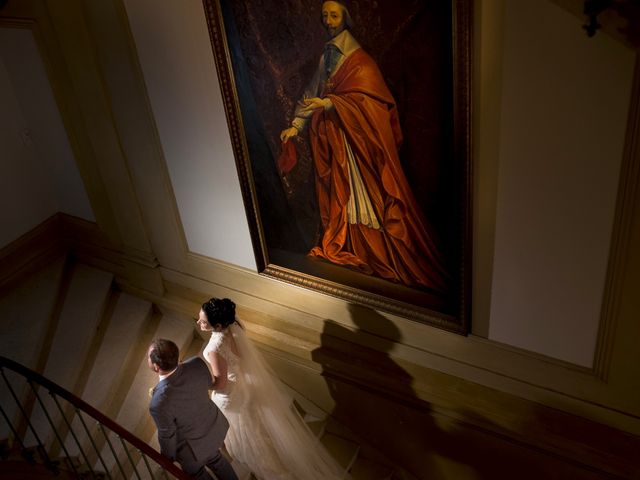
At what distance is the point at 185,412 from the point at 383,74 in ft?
7.80

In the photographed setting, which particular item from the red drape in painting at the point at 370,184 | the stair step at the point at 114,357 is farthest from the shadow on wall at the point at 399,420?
the stair step at the point at 114,357

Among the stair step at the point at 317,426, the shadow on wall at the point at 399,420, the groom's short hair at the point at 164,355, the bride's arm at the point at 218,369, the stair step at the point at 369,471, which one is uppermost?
the groom's short hair at the point at 164,355

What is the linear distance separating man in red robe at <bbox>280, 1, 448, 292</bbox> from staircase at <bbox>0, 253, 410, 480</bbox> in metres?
1.81

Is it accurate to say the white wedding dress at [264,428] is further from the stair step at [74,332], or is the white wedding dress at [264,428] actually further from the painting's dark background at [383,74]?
the stair step at [74,332]

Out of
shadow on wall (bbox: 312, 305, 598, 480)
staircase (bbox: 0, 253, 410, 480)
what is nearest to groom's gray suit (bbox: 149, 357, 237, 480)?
staircase (bbox: 0, 253, 410, 480)

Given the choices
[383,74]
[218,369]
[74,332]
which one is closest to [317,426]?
[218,369]

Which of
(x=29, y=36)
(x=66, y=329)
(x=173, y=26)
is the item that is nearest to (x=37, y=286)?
(x=66, y=329)

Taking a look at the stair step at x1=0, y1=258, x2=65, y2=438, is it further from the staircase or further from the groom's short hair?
the groom's short hair

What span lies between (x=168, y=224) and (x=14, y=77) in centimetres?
175

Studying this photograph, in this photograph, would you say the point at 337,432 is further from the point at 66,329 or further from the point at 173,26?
the point at 173,26

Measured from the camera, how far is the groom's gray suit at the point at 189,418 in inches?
168

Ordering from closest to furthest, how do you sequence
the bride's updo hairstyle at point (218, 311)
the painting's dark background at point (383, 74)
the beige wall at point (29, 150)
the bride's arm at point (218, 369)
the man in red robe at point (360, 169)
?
the painting's dark background at point (383, 74)
the man in red robe at point (360, 169)
the bride's updo hairstyle at point (218, 311)
the bride's arm at point (218, 369)
the beige wall at point (29, 150)

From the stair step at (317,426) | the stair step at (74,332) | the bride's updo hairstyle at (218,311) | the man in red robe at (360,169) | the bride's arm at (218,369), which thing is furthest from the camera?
the stair step at (317,426)

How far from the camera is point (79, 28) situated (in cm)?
490
